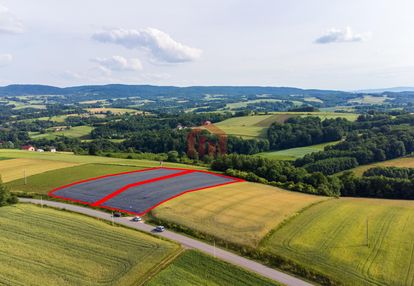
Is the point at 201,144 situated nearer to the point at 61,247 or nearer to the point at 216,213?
the point at 216,213

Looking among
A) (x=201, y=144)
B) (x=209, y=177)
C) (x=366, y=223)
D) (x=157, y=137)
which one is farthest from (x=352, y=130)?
(x=366, y=223)

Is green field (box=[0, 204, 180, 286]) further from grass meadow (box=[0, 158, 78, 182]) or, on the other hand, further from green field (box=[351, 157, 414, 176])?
green field (box=[351, 157, 414, 176])

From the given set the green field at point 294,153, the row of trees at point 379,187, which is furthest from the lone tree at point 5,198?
the green field at point 294,153

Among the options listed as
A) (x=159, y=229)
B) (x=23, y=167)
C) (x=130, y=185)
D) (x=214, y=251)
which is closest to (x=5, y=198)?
(x=130, y=185)

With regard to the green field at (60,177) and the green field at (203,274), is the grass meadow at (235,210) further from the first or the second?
the green field at (60,177)

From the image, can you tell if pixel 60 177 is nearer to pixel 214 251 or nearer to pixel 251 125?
pixel 214 251

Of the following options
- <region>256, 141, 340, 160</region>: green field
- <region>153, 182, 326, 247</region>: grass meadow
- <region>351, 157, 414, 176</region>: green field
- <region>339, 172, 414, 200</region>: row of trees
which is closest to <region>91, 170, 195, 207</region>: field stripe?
<region>153, 182, 326, 247</region>: grass meadow
